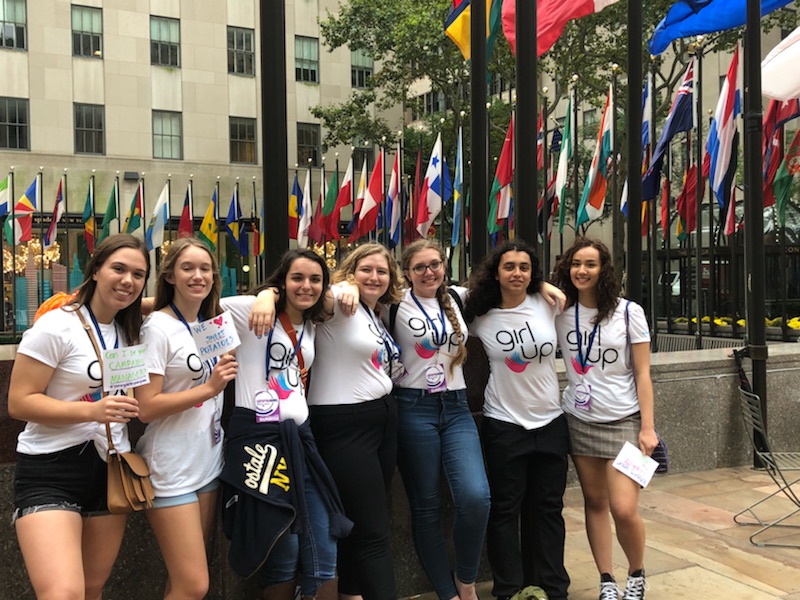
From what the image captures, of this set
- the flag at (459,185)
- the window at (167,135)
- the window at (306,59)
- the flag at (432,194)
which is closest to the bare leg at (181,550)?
the flag at (459,185)

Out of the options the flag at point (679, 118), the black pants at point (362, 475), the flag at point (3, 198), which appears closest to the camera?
the black pants at point (362, 475)

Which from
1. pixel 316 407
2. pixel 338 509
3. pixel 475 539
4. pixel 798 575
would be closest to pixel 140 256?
pixel 316 407

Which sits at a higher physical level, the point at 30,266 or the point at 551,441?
the point at 30,266

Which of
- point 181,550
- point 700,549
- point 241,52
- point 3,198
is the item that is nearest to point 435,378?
point 181,550

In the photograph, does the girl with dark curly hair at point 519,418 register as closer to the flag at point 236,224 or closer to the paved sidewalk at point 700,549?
the paved sidewalk at point 700,549

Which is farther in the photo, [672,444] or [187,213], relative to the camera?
[187,213]

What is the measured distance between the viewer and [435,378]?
14.2 ft

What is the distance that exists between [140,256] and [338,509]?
151 cm

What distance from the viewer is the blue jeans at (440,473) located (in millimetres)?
4332

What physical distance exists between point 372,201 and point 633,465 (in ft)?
60.2

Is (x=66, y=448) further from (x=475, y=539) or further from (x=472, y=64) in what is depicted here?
(x=472, y=64)

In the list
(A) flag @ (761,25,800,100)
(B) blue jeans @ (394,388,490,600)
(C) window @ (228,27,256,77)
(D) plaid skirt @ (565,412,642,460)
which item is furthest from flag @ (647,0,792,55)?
(C) window @ (228,27,256,77)

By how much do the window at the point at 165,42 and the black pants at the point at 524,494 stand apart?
3550cm

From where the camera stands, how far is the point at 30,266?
32.7 metres
